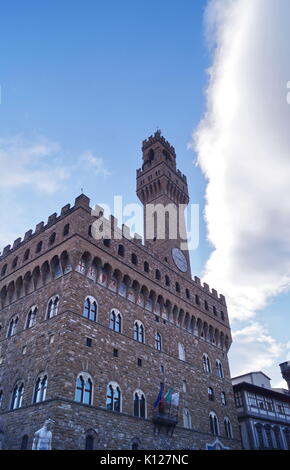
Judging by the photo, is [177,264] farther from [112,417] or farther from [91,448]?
[91,448]

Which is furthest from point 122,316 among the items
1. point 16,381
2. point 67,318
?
point 16,381

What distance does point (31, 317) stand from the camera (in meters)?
24.5

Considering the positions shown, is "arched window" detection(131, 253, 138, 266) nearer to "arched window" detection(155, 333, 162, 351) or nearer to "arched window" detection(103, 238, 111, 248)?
"arched window" detection(103, 238, 111, 248)

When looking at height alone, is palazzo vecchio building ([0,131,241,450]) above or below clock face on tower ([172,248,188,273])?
below

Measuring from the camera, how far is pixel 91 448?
62.7 feet

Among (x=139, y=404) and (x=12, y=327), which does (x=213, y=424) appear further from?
(x=12, y=327)

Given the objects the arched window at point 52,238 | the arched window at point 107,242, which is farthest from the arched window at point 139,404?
the arched window at point 52,238

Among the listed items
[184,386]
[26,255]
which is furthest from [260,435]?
[26,255]

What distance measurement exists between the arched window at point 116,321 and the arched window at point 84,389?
4.30 metres

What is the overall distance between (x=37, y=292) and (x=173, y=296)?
1148cm

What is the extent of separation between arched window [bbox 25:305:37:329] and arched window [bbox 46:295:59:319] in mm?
1581

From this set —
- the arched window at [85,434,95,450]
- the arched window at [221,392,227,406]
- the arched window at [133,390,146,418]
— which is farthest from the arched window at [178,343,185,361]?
the arched window at [85,434,95,450]

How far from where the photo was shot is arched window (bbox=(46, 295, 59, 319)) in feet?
75.1

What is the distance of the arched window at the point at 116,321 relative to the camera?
24672mm
